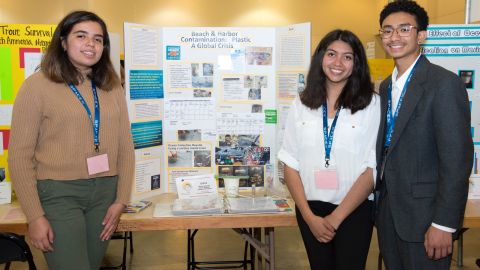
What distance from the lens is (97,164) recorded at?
1.68 metres

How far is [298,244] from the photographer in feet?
13.0

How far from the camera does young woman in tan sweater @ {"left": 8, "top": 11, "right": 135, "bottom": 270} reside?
156 centimetres

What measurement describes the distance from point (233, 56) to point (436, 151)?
4.82 ft

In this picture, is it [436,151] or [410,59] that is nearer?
[436,151]

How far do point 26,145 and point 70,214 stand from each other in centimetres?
31

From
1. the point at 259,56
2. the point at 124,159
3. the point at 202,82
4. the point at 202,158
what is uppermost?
the point at 259,56

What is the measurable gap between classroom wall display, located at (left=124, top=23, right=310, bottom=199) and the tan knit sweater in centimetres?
88

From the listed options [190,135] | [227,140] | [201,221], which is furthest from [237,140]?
[201,221]

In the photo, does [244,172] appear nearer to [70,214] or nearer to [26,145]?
[70,214]

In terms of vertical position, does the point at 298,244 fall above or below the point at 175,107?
below

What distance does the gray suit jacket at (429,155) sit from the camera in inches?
58.2

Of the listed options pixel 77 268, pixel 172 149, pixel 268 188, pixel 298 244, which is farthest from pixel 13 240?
pixel 298 244

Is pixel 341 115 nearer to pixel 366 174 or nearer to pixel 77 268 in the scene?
pixel 366 174

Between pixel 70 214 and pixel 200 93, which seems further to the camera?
pixel 200 93
